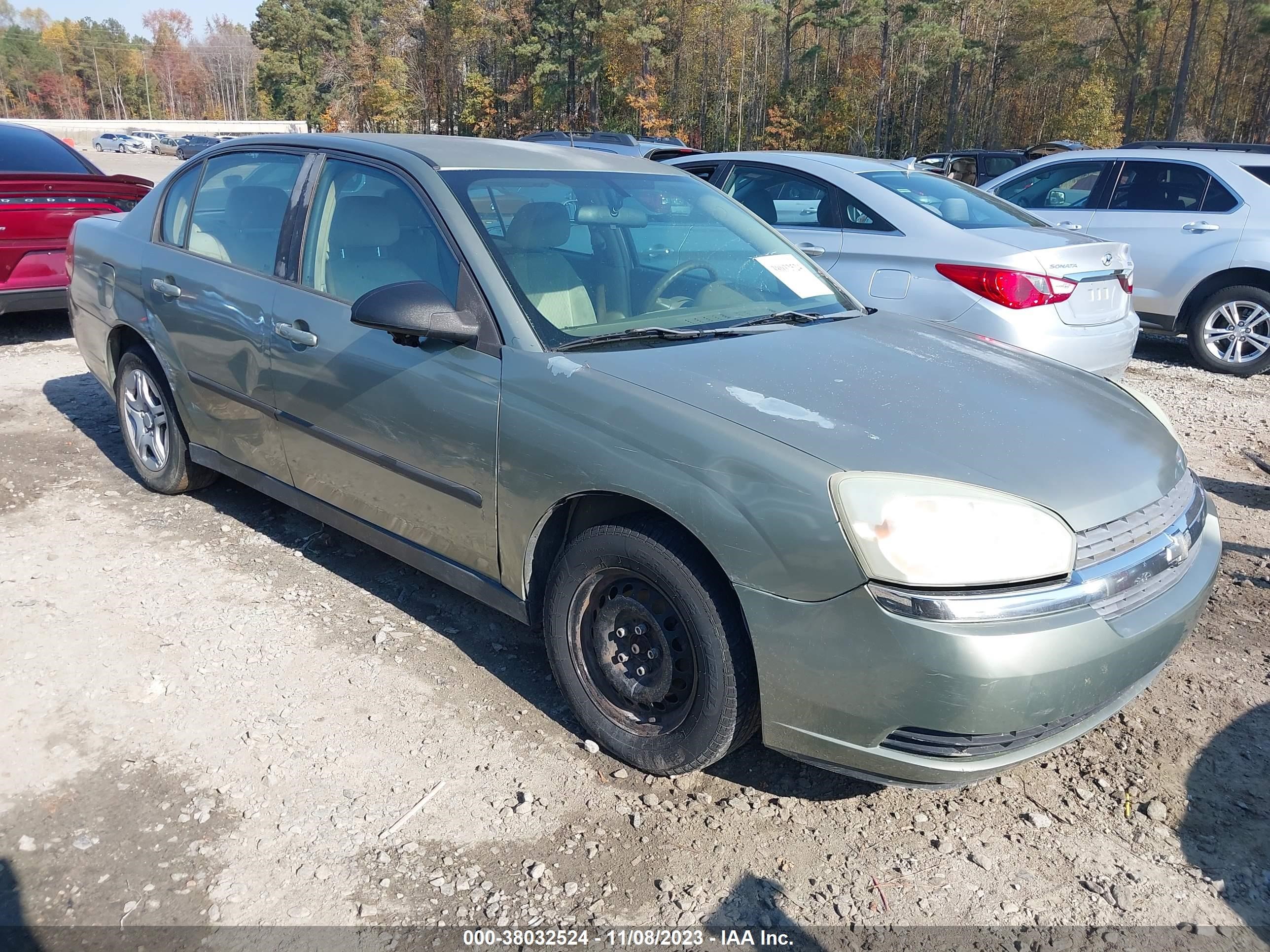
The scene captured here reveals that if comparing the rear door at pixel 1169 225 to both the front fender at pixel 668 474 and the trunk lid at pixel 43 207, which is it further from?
the trunk lid at pixel 43 207

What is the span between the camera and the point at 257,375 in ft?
11.8

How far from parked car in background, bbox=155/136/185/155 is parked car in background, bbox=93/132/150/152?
0.83 m

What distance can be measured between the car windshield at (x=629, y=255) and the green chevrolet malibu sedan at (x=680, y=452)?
0.01 m

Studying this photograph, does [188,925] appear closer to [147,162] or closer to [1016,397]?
[1016,397]

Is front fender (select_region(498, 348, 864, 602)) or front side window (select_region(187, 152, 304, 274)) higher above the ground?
front side window (select_region(187, 152, 304, 274))

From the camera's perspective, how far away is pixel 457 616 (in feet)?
11.8

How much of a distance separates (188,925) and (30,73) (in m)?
144

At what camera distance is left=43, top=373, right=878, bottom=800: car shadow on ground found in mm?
2760

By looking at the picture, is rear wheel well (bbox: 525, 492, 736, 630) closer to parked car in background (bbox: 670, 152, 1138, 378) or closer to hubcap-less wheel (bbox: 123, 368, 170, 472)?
parked car in background (bbox: 670, 152, 1138, 378)

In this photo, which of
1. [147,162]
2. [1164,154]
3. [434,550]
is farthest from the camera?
[147,162]

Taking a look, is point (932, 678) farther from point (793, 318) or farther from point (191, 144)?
point (191, 144)

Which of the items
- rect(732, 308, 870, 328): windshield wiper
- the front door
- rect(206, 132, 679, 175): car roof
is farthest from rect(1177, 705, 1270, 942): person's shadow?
rect(206, 132, 679, 175): car roof

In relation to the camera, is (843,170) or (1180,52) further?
(1180,52)

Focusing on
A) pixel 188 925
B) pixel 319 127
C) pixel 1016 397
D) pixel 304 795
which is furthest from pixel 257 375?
pixel 319 127
